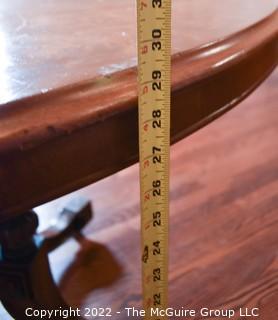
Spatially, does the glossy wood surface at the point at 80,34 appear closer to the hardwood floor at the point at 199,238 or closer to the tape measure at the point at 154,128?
the tape measure at the point at 154,128

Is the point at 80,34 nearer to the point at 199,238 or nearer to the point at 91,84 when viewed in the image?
the point at 91,84

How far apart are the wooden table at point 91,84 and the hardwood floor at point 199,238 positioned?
0.59 metres

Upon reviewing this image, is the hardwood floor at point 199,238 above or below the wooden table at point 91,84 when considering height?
below

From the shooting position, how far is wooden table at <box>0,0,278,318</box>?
0.32 metres

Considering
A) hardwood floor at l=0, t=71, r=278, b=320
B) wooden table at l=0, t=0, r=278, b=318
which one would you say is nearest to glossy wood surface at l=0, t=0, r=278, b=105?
wooden table at l=0, t=0, r=278, b=318

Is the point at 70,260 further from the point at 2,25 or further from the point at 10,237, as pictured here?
the point at 2,25

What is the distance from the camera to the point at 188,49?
0.42 m

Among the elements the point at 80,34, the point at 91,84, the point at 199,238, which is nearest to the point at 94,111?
the point at 91,84

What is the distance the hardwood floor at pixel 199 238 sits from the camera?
0.95m

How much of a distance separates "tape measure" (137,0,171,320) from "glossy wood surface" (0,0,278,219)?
0.04 ft

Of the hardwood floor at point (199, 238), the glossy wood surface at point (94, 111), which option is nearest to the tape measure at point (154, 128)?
the glossy wood surface at point (94, 111)

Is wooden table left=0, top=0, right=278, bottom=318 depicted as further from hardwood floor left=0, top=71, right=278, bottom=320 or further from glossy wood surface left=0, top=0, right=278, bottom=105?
hardwood floor left=0, top=71, right=278, bottom=320

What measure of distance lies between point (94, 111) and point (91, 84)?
3cm

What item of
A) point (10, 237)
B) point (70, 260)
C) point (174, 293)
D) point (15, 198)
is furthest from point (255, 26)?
point (70, 260)
